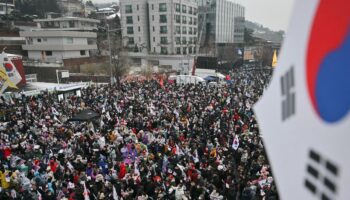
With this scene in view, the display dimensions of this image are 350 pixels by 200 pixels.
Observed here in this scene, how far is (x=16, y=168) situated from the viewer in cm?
1087

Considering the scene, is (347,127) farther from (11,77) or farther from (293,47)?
(11,77)

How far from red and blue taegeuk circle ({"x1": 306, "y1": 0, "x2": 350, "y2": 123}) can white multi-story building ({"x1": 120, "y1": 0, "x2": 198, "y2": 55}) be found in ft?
196

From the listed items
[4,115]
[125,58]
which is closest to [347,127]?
[4,115]

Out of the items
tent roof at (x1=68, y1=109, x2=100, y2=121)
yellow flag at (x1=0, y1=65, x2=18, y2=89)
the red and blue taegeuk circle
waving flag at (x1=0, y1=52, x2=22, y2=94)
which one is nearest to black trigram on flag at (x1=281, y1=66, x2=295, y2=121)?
the red and blue taegeuk circle

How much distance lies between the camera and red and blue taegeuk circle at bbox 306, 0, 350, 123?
4.69 ft

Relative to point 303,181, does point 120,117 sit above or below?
below

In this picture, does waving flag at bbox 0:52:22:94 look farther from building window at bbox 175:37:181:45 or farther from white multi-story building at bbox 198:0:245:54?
white multi-story building at bbox 198:0:245:54

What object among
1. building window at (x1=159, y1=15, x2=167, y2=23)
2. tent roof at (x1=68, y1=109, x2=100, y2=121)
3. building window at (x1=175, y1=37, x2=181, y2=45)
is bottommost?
tent roof at (x1=68, y1=109, x2=100, y2=121)

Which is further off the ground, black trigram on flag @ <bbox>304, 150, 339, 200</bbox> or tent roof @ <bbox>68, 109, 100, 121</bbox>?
black trigram on flag @ <bbox>304, 150, 339, 200</bbox>

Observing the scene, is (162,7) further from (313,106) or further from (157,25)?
(313,106)

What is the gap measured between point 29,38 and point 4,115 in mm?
33770

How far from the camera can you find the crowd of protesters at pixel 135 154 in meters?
9.11

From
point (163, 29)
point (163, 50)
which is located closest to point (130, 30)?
point (163, 29)

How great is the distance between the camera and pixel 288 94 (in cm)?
188
